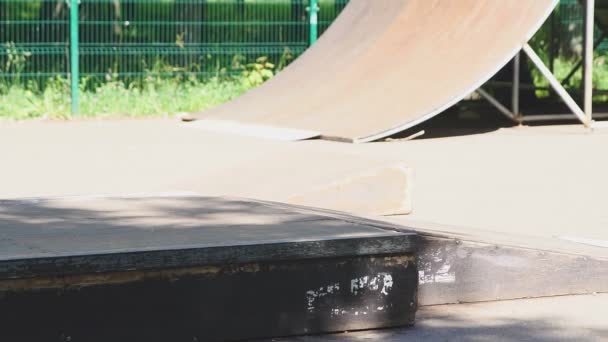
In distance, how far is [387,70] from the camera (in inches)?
454

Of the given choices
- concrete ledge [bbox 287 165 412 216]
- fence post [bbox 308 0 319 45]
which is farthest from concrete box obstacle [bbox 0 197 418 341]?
fence post [bbox 308 0 319 45]

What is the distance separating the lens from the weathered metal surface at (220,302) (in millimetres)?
3645

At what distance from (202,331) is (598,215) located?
3566 mm

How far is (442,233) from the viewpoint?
4.68 metres

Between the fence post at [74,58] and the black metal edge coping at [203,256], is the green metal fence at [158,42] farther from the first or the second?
the black metal edge coping at [203,256]

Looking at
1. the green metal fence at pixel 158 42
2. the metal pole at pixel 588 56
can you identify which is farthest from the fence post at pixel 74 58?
the metal pole at pixel 588 56

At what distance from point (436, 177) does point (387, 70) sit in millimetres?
3234

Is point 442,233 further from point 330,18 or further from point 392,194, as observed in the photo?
point 330,18

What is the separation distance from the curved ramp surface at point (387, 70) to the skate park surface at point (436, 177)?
407 mm

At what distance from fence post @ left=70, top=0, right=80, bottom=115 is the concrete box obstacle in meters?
9.25

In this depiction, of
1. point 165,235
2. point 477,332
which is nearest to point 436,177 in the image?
point 477,332

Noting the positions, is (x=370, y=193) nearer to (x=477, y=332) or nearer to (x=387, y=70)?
(x=477, y=332)

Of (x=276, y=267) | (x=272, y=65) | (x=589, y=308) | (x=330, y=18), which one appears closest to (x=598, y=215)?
(x=589, y=308)

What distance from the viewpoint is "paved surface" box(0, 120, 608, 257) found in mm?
6434
